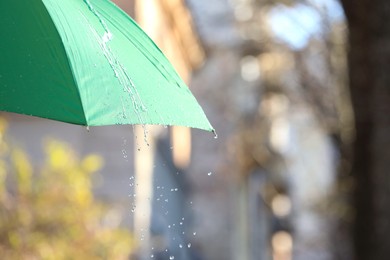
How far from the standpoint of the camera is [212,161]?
26.0 metres

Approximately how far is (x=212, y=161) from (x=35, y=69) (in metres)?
22.6

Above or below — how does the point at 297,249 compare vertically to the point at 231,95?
below

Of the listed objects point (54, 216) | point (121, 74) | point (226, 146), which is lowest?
point (54, 216)

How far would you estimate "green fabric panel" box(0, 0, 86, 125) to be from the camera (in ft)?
11.2

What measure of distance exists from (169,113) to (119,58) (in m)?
0.28

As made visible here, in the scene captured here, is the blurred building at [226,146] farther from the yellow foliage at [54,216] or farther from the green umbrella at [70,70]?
the green umbrella at [70,70]

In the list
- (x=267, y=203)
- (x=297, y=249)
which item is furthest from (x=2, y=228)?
(x=297, y=249)

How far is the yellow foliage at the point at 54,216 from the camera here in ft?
26.8

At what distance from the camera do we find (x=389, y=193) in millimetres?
8758

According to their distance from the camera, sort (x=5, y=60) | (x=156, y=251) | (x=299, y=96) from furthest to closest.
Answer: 1. (x=299, y=96)
2. (x=156, y=251)
3. (x=5, y=60)

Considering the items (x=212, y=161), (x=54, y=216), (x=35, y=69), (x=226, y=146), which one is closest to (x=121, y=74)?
(x=35, y=69)

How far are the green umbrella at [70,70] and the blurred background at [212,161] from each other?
2.16 feet

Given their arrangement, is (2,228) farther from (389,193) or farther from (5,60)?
(5,60)

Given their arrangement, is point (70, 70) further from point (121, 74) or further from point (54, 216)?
point (54, 216)
